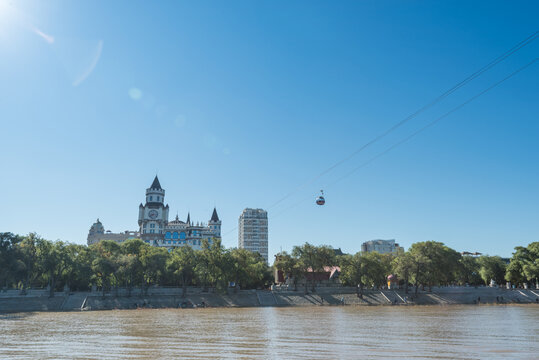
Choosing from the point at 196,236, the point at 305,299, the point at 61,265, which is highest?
the point at 196,236

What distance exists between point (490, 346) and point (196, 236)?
13775cm

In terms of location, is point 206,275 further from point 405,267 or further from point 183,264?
point 405,267

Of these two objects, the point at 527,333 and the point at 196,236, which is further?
the point at 196,236

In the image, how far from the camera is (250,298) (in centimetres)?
7031

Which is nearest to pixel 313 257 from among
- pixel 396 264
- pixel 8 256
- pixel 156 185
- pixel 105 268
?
pixel 396 264

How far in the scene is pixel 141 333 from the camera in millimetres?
25938

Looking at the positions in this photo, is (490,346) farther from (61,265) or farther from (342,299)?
(61,265)

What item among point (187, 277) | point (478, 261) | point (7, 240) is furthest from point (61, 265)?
point (478, 261)

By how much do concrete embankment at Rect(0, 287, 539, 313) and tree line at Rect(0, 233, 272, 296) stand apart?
2.16 metres

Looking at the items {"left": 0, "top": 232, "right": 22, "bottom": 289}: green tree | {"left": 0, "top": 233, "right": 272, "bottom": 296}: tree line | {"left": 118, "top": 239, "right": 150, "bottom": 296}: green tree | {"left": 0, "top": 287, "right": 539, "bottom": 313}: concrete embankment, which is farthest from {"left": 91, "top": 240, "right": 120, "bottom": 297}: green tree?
{"left": 0, "top": 232, "right": 22, "bottom": 289}: green tree

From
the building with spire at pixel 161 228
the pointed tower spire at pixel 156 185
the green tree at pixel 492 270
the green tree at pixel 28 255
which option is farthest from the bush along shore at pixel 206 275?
the pointed tower spire at pixel 156 185

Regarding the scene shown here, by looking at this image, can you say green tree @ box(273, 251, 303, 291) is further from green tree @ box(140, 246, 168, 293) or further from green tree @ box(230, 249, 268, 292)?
green tree @ box(140, 246, 168, 293)

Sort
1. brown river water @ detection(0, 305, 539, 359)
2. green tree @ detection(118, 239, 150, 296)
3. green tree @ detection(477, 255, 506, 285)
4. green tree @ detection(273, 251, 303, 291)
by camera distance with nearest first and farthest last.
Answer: brown river water @ detection(0, 305, 539, 359), green tree @ detection(118, 239, 150, 296), green tree @ detection(273, 251, 303, 291), green tree @ detection(477, 255, 506, 285)

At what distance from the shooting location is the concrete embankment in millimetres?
59844
